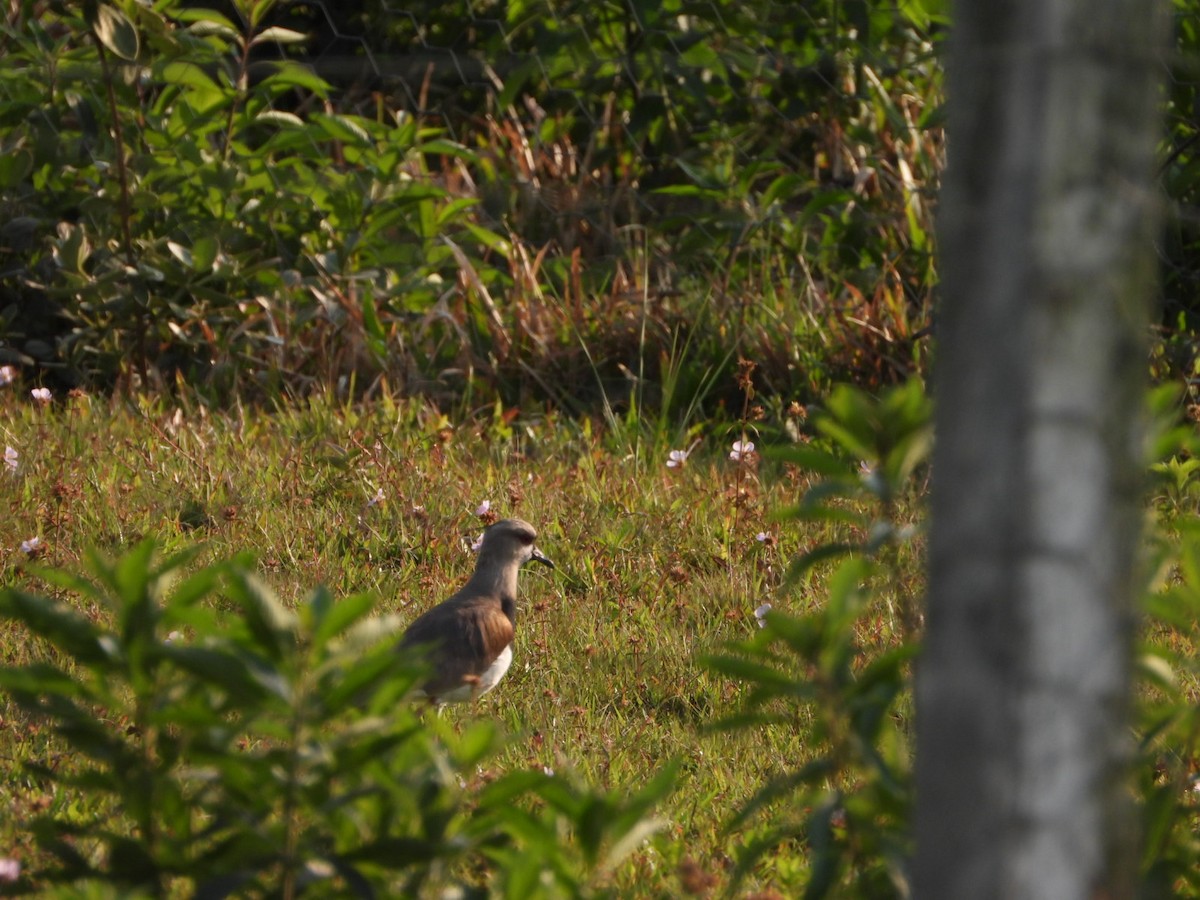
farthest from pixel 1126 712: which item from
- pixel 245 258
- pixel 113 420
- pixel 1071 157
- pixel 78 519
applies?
pixel 245 258

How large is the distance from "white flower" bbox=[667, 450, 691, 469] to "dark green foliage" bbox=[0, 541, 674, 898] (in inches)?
113

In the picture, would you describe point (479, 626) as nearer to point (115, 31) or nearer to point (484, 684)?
point (484, 684)

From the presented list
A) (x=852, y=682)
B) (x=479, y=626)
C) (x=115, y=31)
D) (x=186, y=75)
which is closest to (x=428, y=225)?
(x=186, y=75)

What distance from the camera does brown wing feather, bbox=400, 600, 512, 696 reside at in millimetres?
3336

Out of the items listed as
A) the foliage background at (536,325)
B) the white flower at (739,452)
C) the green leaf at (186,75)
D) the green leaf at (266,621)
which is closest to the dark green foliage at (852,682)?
the green leaf at (266,621)

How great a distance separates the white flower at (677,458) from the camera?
15.3 ft

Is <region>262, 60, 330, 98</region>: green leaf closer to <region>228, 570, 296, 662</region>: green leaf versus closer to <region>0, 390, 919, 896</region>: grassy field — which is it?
<region>0, 390, 919, 896</region>: grassy field

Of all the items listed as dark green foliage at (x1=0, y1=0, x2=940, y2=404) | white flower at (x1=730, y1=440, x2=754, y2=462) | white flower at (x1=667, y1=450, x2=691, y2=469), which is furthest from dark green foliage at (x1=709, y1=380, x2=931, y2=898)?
dark green foliage at (x1=0, y1=0, x2=940, y2=404)

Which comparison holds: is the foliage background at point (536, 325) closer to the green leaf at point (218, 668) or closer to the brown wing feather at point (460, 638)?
the brown wing feather at point (460, 638)

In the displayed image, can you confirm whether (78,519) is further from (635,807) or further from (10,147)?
(635,807)

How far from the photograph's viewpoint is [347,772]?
5.57 feet

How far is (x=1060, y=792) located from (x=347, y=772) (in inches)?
32.0

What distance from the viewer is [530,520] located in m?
4.48

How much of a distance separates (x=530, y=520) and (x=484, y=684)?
1.11 metres
